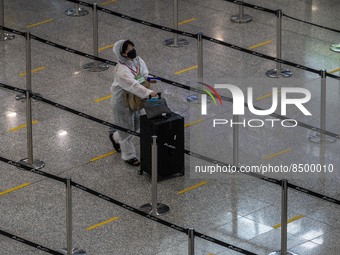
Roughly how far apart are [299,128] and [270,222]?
8.37ft

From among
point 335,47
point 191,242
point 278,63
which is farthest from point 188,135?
point 191,242

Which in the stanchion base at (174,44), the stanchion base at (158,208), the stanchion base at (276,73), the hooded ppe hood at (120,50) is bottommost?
the stanchion base at (158,208)

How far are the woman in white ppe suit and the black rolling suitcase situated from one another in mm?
377

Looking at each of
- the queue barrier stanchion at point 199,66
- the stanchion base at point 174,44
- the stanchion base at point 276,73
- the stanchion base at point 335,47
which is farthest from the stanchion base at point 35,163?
the stanchion base at point 335,47

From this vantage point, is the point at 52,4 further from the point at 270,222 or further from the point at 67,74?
the point at 270,222

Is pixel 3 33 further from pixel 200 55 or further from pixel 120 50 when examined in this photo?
pixel 120 50

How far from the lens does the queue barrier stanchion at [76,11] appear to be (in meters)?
20.0

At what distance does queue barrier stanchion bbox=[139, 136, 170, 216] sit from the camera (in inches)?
535

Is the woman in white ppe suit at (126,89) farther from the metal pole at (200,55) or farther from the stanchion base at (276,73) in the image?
the stanchion base at (276,73)

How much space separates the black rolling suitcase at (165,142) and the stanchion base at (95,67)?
3413mm

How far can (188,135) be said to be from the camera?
1582cm

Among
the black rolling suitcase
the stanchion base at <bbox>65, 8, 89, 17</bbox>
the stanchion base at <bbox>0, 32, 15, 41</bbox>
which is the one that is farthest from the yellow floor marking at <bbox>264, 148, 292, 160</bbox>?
the stanchion base at <bbox>65, 8, 89, 17</bbox>

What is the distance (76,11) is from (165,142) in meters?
6.27

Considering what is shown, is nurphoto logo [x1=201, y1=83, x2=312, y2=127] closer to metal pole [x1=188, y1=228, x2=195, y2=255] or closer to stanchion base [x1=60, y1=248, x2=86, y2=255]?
stanchion base [x1=60, y1=248, x2=86, y2=255]
